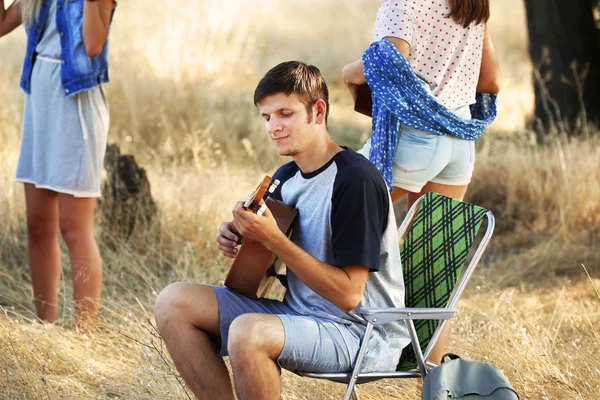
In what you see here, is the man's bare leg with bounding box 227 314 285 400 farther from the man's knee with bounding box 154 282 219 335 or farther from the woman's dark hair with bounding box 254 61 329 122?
the woman's dark hair with bounding box 254 61 329 122

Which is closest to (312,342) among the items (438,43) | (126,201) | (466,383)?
(466,383)

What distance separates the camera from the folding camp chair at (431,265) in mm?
2805

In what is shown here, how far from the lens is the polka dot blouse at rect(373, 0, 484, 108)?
11.0 ft

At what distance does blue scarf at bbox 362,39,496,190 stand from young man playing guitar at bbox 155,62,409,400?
1.81 feet

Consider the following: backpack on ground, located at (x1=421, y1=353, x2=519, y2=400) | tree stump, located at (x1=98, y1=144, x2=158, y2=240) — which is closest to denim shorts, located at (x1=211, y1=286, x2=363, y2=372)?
backpack on ground, located at (x1=421, y1=353, x2=519, y2=400)

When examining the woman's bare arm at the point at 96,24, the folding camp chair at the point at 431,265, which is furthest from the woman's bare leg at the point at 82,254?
the folding camp chair at the point at 431,265

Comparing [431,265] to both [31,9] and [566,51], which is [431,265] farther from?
[566,51]

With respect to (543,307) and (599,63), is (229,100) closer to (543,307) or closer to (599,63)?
(599,63)

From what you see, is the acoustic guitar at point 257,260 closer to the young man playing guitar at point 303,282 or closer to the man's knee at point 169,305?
the young man playing guitar at point 303,282

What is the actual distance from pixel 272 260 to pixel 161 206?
2.90m

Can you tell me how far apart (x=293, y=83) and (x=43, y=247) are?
193cm

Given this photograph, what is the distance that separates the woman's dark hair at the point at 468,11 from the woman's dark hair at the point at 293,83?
2.68ft

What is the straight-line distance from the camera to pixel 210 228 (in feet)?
18.0

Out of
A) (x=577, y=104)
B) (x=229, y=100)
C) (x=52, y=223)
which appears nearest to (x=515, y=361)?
(x=52, y=223)
